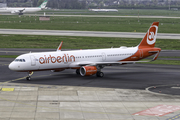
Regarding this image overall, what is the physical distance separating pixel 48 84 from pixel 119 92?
A: 10438 mm

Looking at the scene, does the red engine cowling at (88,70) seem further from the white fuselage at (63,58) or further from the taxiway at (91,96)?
the white fuselage at (63,58)

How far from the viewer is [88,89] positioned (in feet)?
130

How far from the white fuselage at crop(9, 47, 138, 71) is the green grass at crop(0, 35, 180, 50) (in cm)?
3017

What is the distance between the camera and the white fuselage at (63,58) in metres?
43.6

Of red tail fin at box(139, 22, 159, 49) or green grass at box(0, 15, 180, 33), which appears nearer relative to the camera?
red tail fin at box(139, 22, 159, 49)

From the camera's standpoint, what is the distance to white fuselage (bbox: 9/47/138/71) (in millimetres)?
A: 43600

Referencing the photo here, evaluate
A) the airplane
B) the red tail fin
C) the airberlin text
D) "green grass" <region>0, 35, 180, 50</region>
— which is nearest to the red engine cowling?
the airplane

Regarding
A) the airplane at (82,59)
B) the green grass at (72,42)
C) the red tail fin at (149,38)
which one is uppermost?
the red tail fin at (149,38)

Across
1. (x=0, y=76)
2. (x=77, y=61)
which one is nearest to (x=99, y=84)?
(x=77, y=61)

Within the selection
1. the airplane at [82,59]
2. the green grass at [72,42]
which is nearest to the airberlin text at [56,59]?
the airplane at [82,59]

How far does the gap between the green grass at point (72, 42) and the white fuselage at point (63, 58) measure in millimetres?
30169

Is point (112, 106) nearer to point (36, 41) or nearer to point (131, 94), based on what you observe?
point (131, 94)

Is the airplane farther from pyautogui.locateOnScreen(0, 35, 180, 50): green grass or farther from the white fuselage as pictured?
pyautogui.locateOnScreen(0, 35, 180, 50): green grass

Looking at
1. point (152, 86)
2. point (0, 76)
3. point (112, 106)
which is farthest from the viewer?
point (0, 76)
